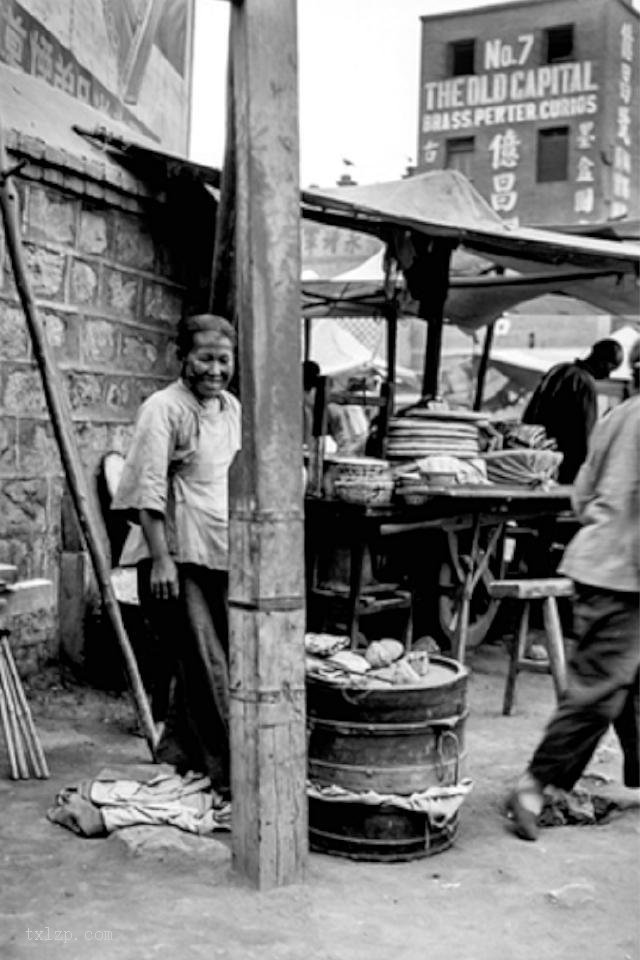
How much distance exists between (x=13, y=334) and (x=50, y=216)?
75 centimetres

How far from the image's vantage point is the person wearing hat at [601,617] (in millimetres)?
4242

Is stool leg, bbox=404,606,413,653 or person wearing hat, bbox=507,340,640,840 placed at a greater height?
person wearing hat, bbox=507,340,640,840

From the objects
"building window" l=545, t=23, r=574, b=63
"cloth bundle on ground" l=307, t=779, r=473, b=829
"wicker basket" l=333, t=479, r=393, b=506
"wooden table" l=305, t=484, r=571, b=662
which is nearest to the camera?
"cloth bundle on ground" l=307, t=779, r=473, b=829

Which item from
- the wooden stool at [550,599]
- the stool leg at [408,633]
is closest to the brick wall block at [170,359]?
the stool leg at [408,633]

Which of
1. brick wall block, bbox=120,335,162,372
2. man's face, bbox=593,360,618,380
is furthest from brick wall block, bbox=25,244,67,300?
man's face, bbox=593,360,618,380

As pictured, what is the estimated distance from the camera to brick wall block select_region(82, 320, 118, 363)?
699cm

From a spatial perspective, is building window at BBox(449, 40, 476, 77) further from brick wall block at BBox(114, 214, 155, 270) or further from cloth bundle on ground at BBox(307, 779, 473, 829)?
cloth bundle on ground at BBox(307, 779, 473, 829)

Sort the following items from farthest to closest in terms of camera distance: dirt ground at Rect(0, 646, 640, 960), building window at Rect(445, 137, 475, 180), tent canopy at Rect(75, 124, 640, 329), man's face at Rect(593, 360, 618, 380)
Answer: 1. building window at Rect(445, 137, 475, 180)
2. man's face at Rect(593, 360, 618, 380)
3. tent canopy at Rect(75, 124, 640, 329)
4. dirt ground at Rect(0, 646, 640, 960)

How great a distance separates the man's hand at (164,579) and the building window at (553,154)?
33.0 metres

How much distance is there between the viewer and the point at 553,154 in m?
35.8

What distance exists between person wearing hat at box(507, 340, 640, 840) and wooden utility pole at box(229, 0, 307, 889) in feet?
3.29

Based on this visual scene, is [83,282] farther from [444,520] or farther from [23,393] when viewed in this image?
[444,520]

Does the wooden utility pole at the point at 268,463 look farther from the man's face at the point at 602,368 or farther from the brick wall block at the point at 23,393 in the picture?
the man's face at the point at 602,368

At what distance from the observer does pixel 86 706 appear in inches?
251
